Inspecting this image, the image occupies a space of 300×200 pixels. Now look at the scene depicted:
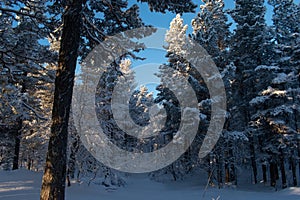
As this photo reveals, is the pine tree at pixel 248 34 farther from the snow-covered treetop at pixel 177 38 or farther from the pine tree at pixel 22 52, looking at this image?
the pine tree at pixel 22 52

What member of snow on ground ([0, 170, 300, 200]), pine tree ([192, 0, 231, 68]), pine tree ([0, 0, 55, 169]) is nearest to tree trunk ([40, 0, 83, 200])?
pine tree ([0, 0, 55, 169])

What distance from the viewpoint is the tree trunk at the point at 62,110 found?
5.18 metres

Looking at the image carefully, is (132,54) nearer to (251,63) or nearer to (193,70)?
(193,70)

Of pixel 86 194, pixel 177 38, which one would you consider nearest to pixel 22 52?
pixel 86 194

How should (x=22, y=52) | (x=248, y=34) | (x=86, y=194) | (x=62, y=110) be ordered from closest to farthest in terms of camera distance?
(x=62, y=110), (x=22, y=52), (x=86, y=194), (x=248, y=34)

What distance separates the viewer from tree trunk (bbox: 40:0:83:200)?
5180mm

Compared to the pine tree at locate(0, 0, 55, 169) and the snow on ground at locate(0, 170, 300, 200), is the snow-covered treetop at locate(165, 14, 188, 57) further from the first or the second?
the pine tree at locate(0, 0, 55, 169)

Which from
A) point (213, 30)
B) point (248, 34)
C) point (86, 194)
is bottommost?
point (86, 194)

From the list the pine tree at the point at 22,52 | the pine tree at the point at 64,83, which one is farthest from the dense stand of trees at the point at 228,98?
the pine tree at the point at 64,83

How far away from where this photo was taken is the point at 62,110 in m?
5.45

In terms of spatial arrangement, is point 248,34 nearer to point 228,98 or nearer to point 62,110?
point 228,98

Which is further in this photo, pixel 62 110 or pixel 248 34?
pixel 248 34

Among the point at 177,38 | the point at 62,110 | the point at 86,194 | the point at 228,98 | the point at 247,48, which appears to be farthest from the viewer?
the point at 177,38

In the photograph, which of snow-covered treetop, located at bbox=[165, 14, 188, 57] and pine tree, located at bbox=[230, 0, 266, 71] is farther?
snow-covered treetop, located at bbox=[165, 14, 188, 57]
